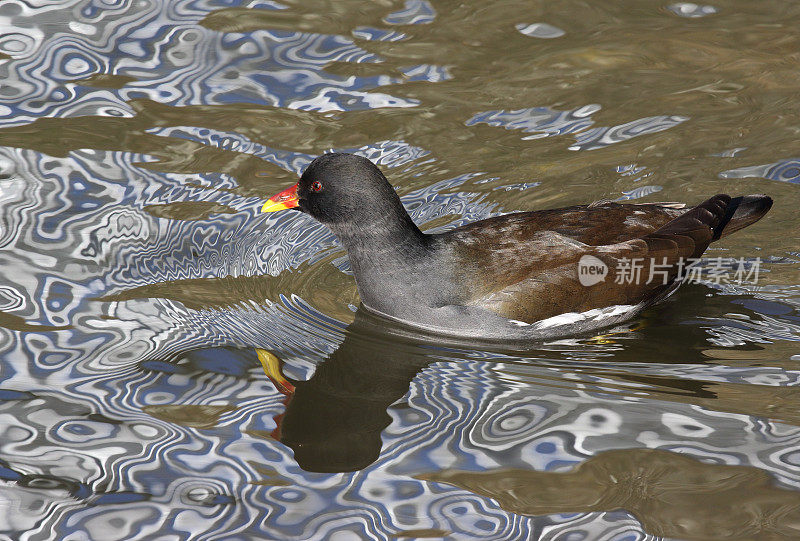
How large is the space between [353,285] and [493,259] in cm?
110

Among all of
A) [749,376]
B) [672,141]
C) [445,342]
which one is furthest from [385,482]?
[672,141]

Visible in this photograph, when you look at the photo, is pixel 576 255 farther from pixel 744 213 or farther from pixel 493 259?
pixel 744 213

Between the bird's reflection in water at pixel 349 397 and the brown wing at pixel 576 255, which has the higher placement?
the brown wing at pixel 576 255

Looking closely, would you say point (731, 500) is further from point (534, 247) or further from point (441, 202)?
point (441, 202)

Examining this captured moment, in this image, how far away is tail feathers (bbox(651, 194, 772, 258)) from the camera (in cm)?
579

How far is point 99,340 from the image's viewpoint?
5.50m

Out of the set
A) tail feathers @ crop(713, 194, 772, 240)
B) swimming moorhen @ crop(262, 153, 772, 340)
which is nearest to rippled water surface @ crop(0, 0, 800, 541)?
swimming moorhen @ crop(262, 153, 772, 340)

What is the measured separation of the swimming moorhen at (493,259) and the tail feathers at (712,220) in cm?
1

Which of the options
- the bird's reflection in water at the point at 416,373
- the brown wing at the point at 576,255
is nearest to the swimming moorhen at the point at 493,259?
the brown wing at the point at 576,255

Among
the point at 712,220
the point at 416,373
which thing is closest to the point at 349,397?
the point at 416,373

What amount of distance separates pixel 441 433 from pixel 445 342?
0.85 metres

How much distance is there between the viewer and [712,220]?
5859mm

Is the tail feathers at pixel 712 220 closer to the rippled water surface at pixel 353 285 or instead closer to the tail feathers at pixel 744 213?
the tail feathers at pixel 744 213

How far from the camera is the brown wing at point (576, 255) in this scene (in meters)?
5.50
